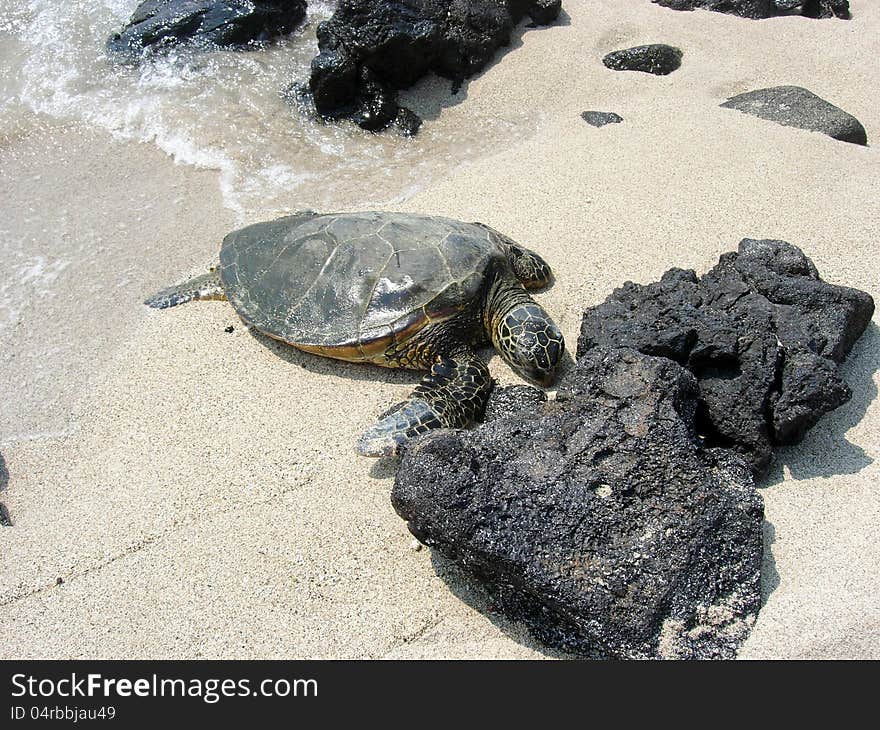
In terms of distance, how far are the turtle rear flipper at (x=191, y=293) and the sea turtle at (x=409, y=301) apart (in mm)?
270

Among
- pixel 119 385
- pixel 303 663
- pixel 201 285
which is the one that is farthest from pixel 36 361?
pixel 303 663

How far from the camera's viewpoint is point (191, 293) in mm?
4891

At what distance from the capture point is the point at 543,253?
501cm

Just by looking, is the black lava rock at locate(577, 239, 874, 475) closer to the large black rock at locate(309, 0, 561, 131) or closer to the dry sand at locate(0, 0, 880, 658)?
the dry sand at locate(0, 0, 880, 658)

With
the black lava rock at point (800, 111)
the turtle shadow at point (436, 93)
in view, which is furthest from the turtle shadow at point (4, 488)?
the black lava rock at point (800, 111)

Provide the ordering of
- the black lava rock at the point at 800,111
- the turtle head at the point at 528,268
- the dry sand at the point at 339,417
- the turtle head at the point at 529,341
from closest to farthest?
1. the dry sand at the point at 339,417
2. the turtle head at the point at 529,341
3. the turtle head at the point at 528,268
4. the black lava rock at the point at 800,111

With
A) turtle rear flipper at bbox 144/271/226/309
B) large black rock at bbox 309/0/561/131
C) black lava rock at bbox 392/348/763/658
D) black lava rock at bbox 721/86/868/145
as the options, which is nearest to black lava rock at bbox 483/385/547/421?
black lava rock at bbox 392/348/763/658

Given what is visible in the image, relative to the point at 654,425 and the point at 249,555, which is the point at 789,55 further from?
the point at 249,555

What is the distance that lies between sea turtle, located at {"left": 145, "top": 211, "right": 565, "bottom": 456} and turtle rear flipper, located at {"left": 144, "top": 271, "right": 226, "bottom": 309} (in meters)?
0.27

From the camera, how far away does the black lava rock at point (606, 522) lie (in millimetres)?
2605

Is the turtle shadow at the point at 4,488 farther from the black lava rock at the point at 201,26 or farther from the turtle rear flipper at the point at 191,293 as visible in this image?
the black lava rock at the point at 201,26

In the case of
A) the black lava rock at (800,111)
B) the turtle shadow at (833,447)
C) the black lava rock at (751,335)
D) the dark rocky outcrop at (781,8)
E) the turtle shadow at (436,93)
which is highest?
the black lava rock at (751,335)

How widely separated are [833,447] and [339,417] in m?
2.38

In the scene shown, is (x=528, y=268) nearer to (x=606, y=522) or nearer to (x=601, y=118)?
(x=606, y=522)
